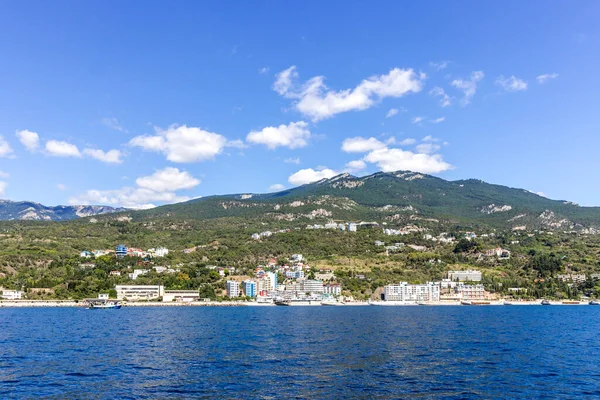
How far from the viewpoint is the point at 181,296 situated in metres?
146

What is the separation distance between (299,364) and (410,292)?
396 feet

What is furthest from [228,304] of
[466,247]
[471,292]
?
[466,247]

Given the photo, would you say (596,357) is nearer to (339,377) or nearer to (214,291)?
(339,377)

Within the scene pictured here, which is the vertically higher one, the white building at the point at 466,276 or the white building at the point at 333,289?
the white building at the point at 466,276

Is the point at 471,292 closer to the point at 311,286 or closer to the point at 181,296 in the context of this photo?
the point at 311,286

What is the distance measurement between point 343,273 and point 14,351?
131713 mm

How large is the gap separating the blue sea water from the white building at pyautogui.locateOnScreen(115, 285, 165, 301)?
86.1 m

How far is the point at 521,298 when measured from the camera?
149 meters

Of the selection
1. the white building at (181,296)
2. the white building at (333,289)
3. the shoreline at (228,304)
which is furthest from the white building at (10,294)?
the white building at (333,289)

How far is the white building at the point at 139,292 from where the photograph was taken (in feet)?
476

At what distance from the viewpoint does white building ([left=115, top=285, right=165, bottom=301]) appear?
145125 millimetres

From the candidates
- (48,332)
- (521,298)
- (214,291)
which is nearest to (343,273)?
(214,291)

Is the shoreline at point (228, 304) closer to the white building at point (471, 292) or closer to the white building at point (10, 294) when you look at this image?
the white building at point (10, 294)

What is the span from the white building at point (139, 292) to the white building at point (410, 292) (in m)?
67.8
